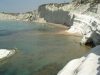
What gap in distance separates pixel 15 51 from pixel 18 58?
2844 mm

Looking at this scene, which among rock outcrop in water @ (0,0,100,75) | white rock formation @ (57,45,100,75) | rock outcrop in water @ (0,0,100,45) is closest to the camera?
white rock formation @ (57,45,100,75)

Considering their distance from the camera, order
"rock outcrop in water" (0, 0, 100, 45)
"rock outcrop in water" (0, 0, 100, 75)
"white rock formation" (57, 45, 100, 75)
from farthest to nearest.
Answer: "rock outcrop in water" (0, 0, 100, 45) < "rock outcrop in water" (0, 0, 100, 75) < "white rock formation" (57, 45, 100, 75)

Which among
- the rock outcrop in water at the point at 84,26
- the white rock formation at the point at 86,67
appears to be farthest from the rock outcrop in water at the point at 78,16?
the white rock formation at the point at 86,67

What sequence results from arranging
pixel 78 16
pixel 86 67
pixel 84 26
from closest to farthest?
pixel 86 67 → pixel 84 26 → pixel 78 16

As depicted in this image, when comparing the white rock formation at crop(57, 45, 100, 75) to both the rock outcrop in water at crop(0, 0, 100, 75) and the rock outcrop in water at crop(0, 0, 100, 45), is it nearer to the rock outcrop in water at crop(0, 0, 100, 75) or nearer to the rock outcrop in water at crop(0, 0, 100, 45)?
the rock outcrop in water at crop(0, 0, 100, 75)

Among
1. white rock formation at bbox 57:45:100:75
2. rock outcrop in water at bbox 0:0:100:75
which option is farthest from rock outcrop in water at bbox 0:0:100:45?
white rock formation at bbox 57:45:100:75

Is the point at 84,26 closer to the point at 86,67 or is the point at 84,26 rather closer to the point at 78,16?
the point at 78,16

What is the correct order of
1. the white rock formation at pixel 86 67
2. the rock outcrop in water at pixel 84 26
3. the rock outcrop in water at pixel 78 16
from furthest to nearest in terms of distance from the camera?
the rock outcrop in water at pixel 78 16 → the rock outcrop in water at pixel 84 26 → the white rock formation at pixel 86 67

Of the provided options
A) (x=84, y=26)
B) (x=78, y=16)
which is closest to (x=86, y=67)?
(x=84, y=26)

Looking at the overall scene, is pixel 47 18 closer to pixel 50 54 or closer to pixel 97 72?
pixel 50 54

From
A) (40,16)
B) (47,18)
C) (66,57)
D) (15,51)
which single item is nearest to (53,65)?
(66,57)

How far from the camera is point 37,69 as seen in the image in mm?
13039

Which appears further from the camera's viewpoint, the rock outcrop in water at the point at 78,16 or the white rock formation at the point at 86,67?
the rock outcrop in water at the point at 78,16

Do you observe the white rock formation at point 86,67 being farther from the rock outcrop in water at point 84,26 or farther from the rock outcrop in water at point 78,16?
the rock outcrop in water at point 78,16
